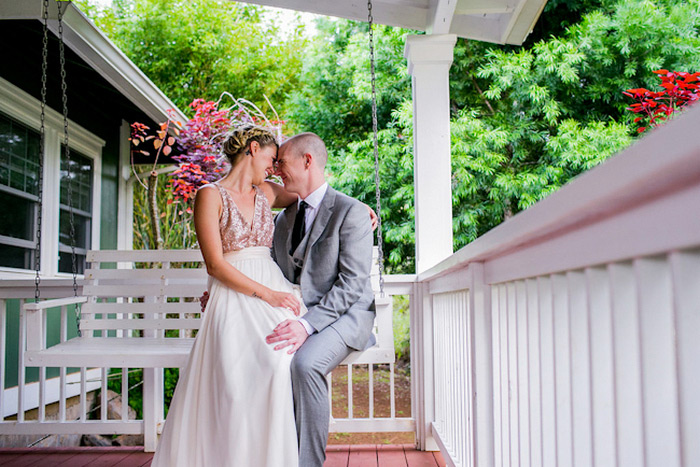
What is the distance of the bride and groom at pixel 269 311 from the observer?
1.90 meters

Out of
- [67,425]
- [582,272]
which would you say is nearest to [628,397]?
[582,272]

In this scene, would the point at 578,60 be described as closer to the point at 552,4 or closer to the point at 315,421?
the point at 552,4

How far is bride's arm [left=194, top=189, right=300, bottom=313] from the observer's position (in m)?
2.16

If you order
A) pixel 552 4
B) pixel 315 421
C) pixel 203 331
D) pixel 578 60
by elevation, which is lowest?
pixel 315 421

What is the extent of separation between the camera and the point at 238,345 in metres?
2.00

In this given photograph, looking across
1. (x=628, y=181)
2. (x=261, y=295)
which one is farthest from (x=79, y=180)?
(x=628, y=181)

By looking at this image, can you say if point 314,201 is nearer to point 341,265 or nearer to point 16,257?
point 341,265

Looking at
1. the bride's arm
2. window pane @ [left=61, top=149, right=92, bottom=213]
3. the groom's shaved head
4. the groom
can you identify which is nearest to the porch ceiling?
the groom's shaved head

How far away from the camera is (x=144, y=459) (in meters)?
3.03

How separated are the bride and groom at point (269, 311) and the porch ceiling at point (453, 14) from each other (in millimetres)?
1145

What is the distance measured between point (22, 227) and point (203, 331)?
128 inches

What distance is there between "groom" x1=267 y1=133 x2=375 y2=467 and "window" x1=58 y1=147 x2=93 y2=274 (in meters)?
3.58

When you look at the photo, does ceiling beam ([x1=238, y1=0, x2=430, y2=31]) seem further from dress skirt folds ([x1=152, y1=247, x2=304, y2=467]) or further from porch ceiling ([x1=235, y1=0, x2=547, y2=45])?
dress skirt folds ([x1=152, y1=247, x2=304, y2=467])

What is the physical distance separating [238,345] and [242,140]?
2.74ft
